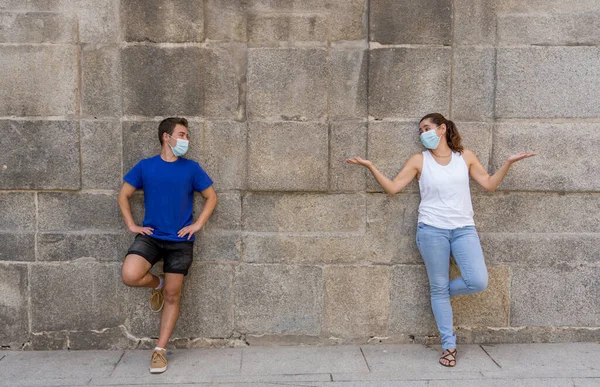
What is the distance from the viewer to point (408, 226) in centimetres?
506

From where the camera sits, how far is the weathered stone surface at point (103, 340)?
5016 mm

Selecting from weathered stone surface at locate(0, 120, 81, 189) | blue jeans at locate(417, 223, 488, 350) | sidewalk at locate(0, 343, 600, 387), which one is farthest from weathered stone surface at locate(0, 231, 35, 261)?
blue jeans at locate(417, 223, 488, 350)

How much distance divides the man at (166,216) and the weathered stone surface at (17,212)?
2.89ft

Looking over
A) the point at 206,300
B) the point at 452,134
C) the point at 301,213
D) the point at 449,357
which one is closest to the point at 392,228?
the point at 301,213

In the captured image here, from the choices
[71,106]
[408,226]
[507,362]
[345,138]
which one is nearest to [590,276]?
[507,362]

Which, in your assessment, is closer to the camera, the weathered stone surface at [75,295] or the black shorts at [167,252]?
the black shorts at [167,252]

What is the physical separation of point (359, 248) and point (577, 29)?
2627 mm

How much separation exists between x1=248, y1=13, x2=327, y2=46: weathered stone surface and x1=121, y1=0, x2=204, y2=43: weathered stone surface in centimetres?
45

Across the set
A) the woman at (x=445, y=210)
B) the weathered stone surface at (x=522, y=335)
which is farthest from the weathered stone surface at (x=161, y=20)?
the weathered stone surface at (x=522, y=335)

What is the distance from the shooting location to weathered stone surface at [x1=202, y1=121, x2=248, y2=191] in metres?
4.96

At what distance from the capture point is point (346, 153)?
5000 mm

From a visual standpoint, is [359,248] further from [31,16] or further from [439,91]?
[31,16]

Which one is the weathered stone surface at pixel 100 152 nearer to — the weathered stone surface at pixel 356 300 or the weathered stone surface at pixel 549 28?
the weathered stone surface at pixel 356 300

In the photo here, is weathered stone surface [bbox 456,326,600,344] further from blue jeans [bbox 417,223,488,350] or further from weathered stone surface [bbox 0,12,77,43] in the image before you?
weathered stone surface [bbox 0,12,77,43]
